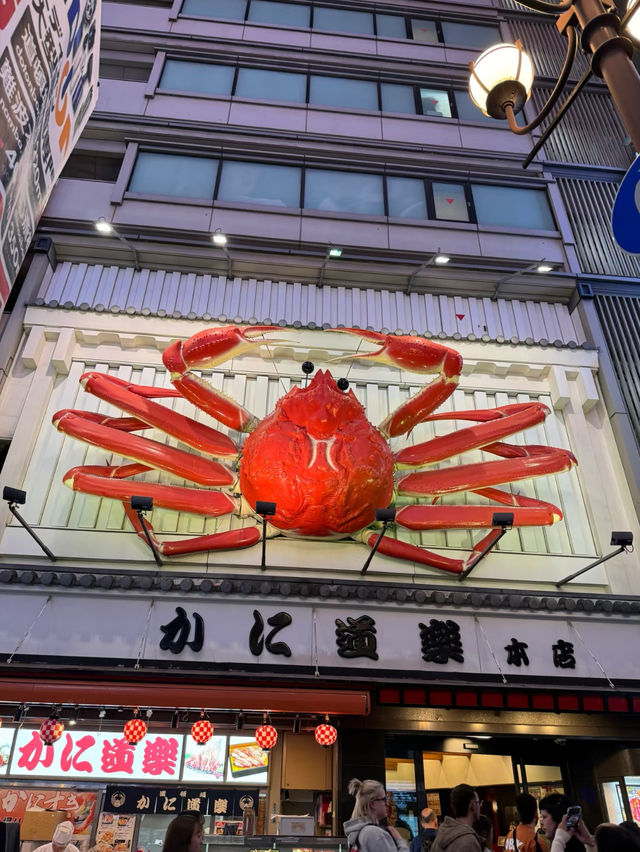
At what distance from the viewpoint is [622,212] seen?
9.42 ft

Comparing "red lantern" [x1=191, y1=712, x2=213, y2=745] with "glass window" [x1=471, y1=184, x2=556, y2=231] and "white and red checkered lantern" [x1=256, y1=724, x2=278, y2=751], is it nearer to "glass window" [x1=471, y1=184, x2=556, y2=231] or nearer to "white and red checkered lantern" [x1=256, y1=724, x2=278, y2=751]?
"white and red checkered lantern" [x1=256, y1=724, x2=278, y2=751]

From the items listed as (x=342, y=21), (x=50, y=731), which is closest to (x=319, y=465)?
(x=50, y=731)

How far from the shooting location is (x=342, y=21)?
12258 mm

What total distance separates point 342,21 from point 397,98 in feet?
8.69

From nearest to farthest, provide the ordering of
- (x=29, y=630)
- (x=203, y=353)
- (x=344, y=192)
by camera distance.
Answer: (x=29, y=630), (x=203, y=353), (x=344, y=192)

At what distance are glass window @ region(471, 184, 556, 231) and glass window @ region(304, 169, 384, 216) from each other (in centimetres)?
178

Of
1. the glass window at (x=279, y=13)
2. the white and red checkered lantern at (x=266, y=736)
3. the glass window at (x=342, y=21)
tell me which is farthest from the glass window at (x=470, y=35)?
the white and red checkered lantern at (x=266, y=736)

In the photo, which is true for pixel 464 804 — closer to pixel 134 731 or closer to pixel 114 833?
pixel 134 731

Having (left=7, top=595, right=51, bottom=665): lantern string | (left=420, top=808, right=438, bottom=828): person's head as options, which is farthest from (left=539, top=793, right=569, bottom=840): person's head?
(left=7, top=595, right=51, bottom=665): lantern string

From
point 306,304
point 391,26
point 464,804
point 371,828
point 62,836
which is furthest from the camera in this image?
point 391,26

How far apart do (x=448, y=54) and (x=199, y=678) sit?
1284 cm

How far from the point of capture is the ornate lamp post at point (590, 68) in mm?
3094

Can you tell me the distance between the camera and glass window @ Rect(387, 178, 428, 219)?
971 cm

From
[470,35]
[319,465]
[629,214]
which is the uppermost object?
[470,35]
